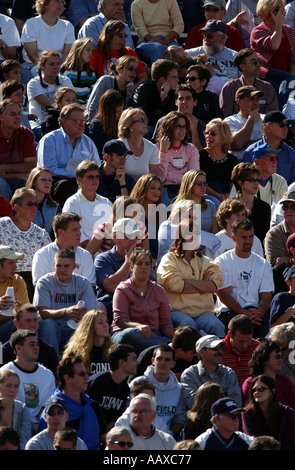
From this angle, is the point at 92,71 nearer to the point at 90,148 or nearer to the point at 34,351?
the point at 90,148

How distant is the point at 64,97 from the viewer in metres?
12.8

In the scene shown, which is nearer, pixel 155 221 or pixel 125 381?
pixel 125 381

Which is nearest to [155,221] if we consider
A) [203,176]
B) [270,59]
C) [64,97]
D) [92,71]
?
[203,176]

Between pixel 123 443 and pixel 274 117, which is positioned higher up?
pixel 123 443

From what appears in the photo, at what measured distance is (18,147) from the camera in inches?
479

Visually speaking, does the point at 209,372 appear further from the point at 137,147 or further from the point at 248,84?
the point at 248,84

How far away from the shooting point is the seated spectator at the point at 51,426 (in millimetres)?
8203

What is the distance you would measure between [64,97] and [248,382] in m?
4.40

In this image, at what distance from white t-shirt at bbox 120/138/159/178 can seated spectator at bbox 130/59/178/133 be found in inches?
45.5

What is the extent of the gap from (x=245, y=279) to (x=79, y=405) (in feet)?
8.45

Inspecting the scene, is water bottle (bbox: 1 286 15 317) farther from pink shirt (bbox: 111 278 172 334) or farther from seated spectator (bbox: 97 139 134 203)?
seated spectator (bbox: 97 139 134 203)

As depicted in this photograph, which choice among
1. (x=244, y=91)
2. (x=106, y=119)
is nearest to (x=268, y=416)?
(x=106, y=119)

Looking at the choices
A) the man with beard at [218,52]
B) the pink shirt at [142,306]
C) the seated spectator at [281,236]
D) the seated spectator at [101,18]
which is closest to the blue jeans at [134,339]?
the pink shirt at [142,306]

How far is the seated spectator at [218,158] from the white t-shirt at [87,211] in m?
1.61
